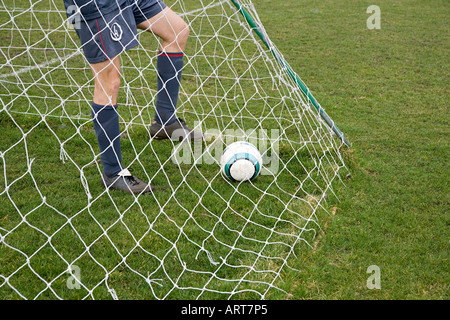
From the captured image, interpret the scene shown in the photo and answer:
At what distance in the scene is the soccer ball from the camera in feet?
9.07

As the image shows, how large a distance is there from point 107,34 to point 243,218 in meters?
1.27

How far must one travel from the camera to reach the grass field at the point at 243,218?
204cm

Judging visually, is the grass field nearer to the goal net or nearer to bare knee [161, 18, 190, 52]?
the goal net

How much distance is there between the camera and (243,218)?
253 centimetres

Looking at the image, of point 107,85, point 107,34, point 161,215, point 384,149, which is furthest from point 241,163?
point 384,149

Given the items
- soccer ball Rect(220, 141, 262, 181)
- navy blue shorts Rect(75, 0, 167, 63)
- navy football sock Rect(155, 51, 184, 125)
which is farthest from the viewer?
navy football sock Rect(155, 51, 184, 125)

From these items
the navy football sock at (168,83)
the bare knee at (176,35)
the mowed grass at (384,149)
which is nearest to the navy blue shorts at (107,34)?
the bare knee at (176,35)

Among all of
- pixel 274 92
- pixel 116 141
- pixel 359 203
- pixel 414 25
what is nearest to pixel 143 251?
pixel 116 141

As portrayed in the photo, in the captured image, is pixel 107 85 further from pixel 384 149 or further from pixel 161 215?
pixel 384 149

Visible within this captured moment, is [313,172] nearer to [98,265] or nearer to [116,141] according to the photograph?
[116,141]

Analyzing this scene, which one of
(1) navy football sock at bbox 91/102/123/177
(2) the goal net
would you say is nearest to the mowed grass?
(2) the goal net

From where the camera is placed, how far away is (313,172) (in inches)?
118

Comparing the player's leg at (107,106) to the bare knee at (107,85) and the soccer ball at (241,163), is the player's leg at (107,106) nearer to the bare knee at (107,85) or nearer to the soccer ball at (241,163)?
the bare knee at (107,85)
